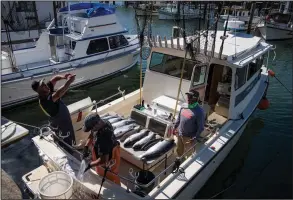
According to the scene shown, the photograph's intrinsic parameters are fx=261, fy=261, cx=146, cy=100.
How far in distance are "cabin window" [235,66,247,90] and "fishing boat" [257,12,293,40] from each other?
20.4 meters

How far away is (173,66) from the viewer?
280 inches

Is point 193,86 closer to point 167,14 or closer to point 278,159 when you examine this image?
point 278,159

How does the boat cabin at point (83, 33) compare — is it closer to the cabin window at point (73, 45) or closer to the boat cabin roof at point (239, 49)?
the cabin window at point (73, 45)

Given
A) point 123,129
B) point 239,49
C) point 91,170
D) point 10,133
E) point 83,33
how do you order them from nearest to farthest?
1. point 91,170
2. point 123,129
3. point 239,49
4. point 10,133
5. point 83,33

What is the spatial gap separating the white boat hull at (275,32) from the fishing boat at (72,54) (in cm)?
1639

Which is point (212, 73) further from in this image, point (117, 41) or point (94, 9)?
point (94, 9)

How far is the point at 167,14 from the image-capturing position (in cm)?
3512

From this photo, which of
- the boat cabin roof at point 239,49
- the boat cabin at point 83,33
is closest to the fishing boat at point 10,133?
the boat cabin roof at point 239,49

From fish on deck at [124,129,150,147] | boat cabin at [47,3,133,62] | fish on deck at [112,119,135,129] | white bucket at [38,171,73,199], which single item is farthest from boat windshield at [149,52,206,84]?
boat cabin at [47,3,133,62]

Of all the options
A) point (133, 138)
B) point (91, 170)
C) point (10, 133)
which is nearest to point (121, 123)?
point (133, 138)

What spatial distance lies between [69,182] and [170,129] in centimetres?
247

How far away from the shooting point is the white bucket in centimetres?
434

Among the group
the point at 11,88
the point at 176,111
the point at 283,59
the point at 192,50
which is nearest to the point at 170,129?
the point at 176,111

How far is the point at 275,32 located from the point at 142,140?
24310mm
